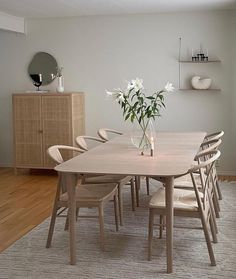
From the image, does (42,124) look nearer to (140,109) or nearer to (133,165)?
(140,109)

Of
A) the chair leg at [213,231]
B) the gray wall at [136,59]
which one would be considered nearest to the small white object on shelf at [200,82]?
the gray wall at [136,59]

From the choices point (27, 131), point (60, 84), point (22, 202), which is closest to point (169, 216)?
point (22, 202)

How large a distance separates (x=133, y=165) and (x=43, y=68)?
3725 mm

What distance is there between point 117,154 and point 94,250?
759 millimetres

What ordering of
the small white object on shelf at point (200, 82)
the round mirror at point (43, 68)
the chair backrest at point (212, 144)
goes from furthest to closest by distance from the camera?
the round mirror at point (43, 68) → the small white object on shelf at point (200, 82) → the chair backrest at point (212, 144)

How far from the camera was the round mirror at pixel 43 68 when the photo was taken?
619 centimetres

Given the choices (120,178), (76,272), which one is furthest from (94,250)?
(120,178)

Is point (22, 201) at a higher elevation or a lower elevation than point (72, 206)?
lower

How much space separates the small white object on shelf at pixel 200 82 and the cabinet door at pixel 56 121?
5.52ft

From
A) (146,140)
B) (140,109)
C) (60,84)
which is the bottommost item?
(146,140)

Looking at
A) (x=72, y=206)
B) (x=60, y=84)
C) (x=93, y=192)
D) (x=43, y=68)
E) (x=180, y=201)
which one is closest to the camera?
(x=72, y=206)

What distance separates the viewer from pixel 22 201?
15.2 ft

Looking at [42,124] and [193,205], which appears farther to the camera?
[42,124]

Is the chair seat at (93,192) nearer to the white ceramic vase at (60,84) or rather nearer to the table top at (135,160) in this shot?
the table top at (135,160)
